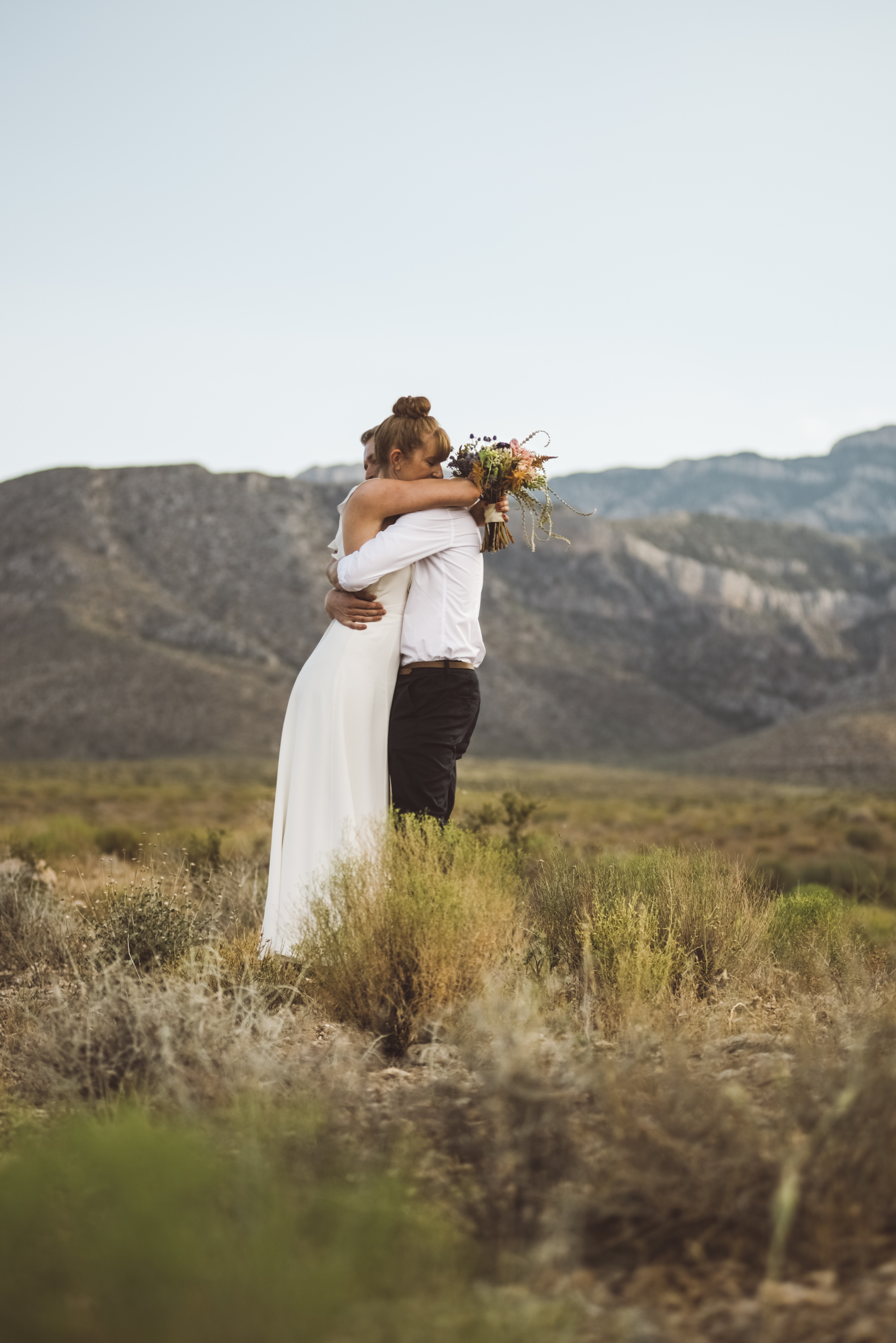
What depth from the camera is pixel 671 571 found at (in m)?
82.2

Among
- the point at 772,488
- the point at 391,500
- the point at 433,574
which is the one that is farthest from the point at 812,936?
the point at 772,488

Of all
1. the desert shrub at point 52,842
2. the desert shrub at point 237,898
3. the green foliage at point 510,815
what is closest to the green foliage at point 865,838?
the green foliage at point 510,815

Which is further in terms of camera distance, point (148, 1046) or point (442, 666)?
point (442, 666)

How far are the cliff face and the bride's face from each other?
167 ft

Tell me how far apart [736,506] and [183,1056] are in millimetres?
149834

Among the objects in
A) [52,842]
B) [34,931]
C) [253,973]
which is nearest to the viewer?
[253,973]

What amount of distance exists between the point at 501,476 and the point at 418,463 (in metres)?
0.34

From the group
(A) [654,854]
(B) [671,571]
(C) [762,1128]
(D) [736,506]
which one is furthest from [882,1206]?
(D) [736,506]

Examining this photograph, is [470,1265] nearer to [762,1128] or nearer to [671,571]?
[762,1128]

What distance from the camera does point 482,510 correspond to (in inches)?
187

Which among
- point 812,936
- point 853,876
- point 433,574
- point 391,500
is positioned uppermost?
point 391,500

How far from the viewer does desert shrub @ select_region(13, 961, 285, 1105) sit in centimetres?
313

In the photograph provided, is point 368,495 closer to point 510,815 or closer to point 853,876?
point 510,815

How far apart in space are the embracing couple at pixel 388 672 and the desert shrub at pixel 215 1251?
2314 millimetres
